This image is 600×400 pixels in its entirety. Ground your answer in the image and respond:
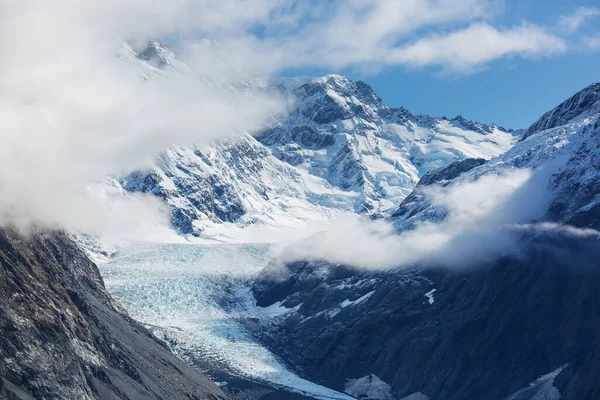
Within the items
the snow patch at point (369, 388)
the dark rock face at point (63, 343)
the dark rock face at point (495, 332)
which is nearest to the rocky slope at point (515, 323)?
the dark rock face at point (495, 332)

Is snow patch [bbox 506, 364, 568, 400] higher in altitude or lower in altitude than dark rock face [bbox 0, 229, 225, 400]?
lower

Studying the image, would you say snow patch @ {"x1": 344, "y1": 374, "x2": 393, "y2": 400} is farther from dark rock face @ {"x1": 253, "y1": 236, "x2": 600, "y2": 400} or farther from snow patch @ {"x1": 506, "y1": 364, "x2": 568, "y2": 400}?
snow patch @ {"x1": 506, "y1": 364, "x2": 568, "y2": 400}

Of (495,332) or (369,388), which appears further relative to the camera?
(369,388)

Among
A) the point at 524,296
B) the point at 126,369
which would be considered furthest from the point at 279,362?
the point at 126,369

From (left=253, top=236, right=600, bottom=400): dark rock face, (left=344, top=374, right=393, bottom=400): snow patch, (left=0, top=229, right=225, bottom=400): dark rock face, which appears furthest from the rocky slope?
(left=0, top=229, right=225, bottom=400): dark rock face

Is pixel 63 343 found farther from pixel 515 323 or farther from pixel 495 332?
pixel 515 323

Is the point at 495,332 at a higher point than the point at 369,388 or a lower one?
higher

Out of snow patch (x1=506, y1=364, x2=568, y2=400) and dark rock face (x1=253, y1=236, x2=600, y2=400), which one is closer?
snow patch (x1=506, y1=364, x2=568, y2=400)

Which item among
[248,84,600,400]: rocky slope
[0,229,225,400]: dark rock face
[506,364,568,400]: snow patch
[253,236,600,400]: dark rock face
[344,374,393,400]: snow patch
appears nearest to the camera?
[0,229,225,400]: dark rock face

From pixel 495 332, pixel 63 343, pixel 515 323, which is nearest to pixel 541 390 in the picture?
pixel 495 332
